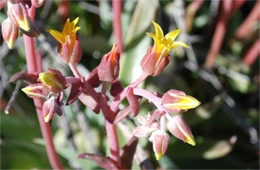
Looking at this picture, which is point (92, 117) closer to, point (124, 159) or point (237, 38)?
point (124, 159)

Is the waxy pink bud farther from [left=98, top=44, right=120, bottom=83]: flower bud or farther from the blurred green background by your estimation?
the blurred green background

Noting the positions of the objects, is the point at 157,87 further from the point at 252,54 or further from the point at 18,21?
the point at 18,21

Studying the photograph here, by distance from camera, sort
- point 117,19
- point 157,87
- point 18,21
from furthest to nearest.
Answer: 1. point 157,87
2. point 117,19
3. point 18,21

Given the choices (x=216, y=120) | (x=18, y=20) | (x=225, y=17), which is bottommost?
(x=216, y=120)

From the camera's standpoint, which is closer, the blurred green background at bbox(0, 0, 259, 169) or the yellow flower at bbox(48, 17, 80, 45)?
the yellow flower at bbox(48, 17, 80, 45)

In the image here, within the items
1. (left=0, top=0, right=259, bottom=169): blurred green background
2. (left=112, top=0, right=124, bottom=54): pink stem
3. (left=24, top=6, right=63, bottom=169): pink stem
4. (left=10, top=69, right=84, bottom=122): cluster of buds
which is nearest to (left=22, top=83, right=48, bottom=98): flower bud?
(left=10, top=69, right=84, bottom=122): cluster of buds

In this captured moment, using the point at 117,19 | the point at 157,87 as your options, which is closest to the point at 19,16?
the point at 117,19

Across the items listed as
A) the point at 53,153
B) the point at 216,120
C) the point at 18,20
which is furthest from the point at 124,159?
the point at 216,120
